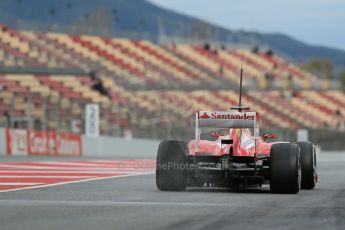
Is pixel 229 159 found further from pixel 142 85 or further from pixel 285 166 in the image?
pixel 142 85

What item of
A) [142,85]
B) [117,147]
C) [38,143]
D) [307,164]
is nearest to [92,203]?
[307,164]

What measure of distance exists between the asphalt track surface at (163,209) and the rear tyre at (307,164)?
27 cm

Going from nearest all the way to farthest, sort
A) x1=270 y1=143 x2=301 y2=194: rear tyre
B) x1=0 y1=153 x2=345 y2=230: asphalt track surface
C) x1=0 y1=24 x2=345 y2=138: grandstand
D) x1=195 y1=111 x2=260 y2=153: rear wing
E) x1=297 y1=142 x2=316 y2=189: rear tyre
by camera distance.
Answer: x1=0 y1=153 x2=345 y2=230: asphalt track surface
x1=270 y1=143 x2=301 y2=194: rear tyre
x1=195 y1=111 x2=260 y2=153: rear wing
x1=297 y1=142 x2=316 y2=189: rear tyre
x1=0 y1=24 x2=345 y2=138: grandstand

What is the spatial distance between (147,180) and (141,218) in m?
8.41

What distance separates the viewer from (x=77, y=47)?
184ft

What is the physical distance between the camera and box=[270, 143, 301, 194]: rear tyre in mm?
14438

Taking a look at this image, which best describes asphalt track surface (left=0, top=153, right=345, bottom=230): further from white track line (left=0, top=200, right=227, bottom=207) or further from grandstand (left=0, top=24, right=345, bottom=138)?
grandstand (left=0, top=24, right=345, bottom=138)

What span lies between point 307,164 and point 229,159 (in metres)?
1.86

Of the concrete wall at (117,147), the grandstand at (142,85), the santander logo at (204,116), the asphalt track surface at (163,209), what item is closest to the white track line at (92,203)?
the asphalt track surface at (163,209)

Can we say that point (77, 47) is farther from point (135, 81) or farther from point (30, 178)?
point (30, 178)

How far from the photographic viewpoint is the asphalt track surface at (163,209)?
31.8 feet

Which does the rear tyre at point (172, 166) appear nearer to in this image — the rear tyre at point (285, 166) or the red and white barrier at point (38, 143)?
the rear tyre at point (285, 166)

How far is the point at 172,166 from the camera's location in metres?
14.8

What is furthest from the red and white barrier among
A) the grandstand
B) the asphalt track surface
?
the asphalt track surface
